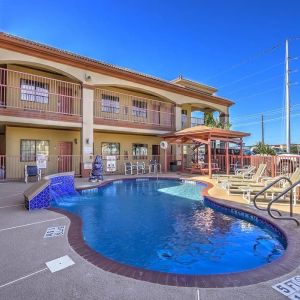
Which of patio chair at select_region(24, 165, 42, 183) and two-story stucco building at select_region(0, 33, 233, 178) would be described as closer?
patio chair at select_region(24, 165, 42, 183)

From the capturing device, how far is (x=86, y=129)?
16.5m

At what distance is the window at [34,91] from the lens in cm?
1575

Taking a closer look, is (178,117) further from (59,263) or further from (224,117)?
(59,263)

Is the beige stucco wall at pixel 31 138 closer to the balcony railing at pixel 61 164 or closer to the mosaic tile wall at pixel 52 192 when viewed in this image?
the balcony railing at pixel 61 164

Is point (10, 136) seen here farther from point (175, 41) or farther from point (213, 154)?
point (175, 41)

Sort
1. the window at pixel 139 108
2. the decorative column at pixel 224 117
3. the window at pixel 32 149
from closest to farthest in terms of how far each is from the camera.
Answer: the window at pixel 32 149 → the window at pixel 139 108 → the decorative column at pixel 224 117

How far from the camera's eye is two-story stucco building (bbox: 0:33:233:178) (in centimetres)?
1455

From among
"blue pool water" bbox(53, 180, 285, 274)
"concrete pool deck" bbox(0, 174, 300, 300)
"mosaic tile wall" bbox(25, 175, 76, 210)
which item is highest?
"mosaic tile wall" bbox(25, 175, 76, 210)

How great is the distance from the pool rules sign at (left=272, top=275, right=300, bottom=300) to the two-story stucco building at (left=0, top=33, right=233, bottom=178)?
1419 cm

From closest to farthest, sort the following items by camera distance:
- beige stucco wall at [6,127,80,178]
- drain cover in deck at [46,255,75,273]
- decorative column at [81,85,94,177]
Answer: drain cover in deck at [46,255,75,273] → beige stucco wall at [6,127,80,178] → decorative column at [81,85,94,177]

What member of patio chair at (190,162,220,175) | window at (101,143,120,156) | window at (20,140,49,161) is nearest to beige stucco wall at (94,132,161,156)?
window at (101,143,120,156)

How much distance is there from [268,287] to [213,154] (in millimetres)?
18633

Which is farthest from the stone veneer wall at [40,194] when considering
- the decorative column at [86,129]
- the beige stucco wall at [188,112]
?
the beige stucco wall at [188,112]

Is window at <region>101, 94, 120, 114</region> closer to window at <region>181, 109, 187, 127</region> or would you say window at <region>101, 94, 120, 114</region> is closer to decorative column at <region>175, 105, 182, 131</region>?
decorative column at <region>175, 105, 182, 131</region>
